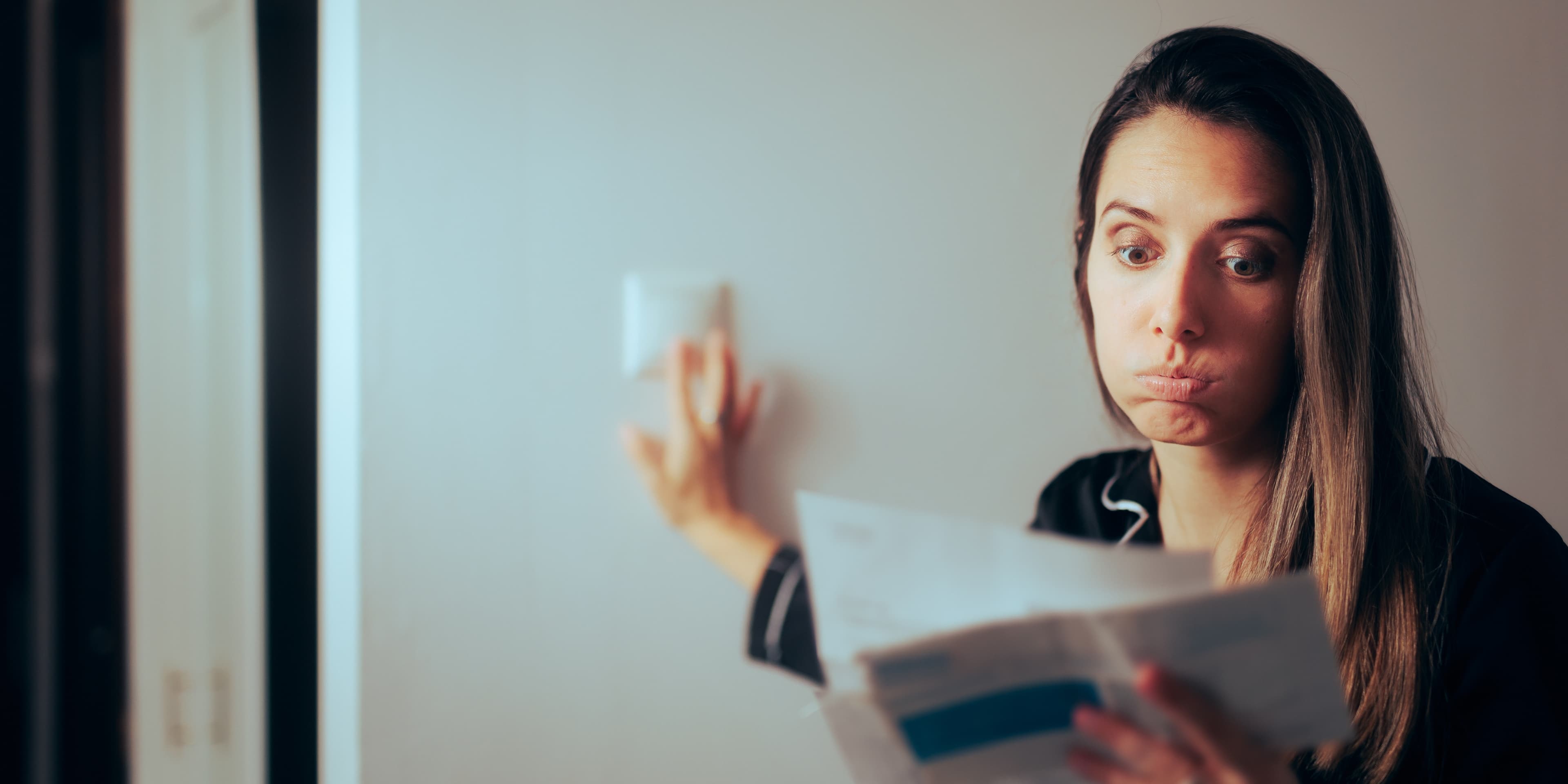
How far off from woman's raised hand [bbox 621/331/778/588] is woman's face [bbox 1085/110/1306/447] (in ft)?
1.06

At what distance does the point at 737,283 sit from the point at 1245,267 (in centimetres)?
41

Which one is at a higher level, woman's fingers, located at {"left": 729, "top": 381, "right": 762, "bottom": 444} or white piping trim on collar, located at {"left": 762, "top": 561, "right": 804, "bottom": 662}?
woman's fingers, located at {"left": 729, "top": 381, "right": 762, "bottom": 444}

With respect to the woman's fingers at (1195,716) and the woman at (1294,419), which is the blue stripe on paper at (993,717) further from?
the woman at (1294,419)

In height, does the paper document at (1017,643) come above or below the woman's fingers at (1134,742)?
above

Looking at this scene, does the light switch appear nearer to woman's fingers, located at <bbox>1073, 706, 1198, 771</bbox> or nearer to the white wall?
the white wall

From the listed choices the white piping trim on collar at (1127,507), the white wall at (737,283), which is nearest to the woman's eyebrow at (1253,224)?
the white wall at (737,283)

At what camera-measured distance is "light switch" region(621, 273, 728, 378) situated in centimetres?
74

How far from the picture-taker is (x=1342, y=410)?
72cm

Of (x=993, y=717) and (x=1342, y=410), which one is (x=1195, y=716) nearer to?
(x=993, y=717)

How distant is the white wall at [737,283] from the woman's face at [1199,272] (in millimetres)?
64

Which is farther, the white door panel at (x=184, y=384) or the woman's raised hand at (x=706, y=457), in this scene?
the white door panel at (x=184, y=384)

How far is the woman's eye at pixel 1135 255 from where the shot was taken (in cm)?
72

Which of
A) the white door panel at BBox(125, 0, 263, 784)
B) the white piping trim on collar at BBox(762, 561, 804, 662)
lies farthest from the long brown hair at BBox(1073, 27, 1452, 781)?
the white door panel at BBox(125, 0, 263, 784)

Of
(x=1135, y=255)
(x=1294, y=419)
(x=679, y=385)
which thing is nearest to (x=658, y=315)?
(x=679, y=385)
